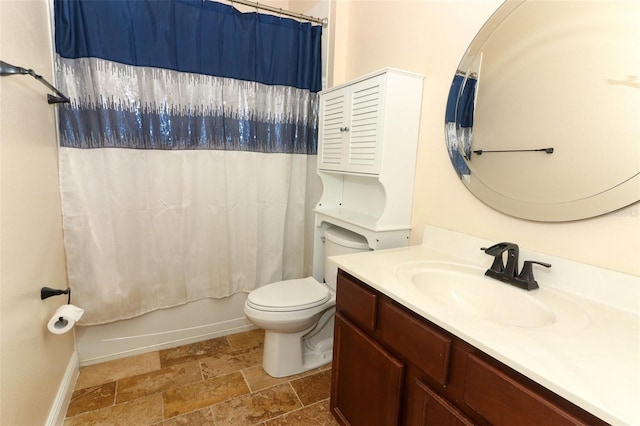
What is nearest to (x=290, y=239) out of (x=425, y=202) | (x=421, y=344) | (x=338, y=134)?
(x=338, y=134)

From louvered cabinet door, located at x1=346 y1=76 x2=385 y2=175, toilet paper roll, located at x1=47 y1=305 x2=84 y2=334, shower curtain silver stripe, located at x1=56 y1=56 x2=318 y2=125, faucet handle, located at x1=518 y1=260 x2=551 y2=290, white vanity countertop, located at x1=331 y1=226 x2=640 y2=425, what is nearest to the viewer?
white vanity countertop, located at x1=331 y1=226 x2=640 y2=425

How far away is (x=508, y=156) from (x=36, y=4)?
2.17 metres

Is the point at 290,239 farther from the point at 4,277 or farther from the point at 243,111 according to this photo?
the point at 4,277

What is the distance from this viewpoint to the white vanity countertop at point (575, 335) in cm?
60

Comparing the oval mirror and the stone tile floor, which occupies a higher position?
the oval mirror

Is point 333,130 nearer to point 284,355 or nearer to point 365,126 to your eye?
point 365,126

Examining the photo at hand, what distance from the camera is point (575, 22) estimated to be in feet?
3.35

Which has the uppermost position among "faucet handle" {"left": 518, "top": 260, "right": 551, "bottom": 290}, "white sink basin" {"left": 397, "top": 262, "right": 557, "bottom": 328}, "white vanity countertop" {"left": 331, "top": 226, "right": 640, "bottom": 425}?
"faucet handle" {"left": 518, "top": 260, "right": 551, "bottom": 290}

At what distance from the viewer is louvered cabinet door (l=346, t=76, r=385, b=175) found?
59.7 inches

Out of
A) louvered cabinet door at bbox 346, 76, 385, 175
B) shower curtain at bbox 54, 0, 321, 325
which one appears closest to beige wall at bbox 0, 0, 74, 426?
shower curtain at bbox 54, 0, 321, 325

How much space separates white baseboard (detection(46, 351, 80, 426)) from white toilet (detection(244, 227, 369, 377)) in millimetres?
915

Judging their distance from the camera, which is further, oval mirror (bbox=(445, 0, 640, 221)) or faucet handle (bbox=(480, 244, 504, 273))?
faucet handle (bbox=(480, 244, 504, 273))

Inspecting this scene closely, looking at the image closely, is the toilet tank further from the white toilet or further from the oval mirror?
the oval mirror

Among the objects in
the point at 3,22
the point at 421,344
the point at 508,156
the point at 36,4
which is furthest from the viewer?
the point at 36,4
